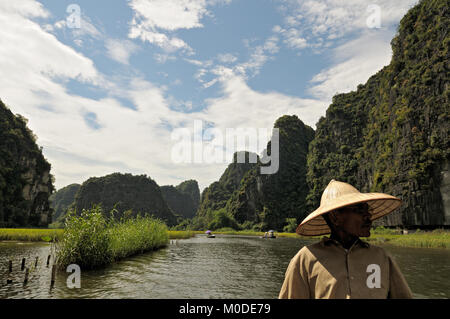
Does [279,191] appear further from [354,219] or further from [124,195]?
[354,219]

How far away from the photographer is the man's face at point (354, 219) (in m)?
2.26

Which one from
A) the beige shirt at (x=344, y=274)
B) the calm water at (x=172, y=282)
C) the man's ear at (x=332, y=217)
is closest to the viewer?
the beige shirt at (x=344, y=274)

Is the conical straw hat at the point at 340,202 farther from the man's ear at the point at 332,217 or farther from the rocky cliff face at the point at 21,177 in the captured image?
the rocky cliff face at the point at 21,177

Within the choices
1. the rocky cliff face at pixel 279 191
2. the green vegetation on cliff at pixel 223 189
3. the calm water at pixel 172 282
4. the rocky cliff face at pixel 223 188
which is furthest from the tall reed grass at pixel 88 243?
the rocky cliff face at pixel 223 188

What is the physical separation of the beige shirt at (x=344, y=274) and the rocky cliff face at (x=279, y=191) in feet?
355

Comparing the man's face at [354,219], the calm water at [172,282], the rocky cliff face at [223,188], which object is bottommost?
the calm water at [172,282]

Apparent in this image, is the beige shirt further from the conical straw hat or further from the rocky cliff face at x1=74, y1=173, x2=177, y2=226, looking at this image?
the rocky cliff face at x1=74, y1=173, x2=177, y2=226

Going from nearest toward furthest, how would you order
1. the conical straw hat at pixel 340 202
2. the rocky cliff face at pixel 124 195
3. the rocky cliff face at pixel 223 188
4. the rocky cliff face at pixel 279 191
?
the conical straw hat at pixel 340 202 → the rocky cliff face at pixel 279 191 → the rocky cliff face at pixel 124 195 → the rocky cliff face at pixel 223 188

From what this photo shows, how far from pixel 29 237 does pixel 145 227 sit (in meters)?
15.8

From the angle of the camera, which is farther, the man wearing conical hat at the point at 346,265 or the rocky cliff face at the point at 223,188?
A: the rocky cliff face at the point at 223,188

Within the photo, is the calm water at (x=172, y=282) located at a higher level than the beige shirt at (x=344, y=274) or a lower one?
lower

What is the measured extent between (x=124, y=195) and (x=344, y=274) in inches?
6464

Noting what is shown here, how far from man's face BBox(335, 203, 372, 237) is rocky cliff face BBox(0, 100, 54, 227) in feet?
222

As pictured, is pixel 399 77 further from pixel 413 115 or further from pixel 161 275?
pixel 161 275
